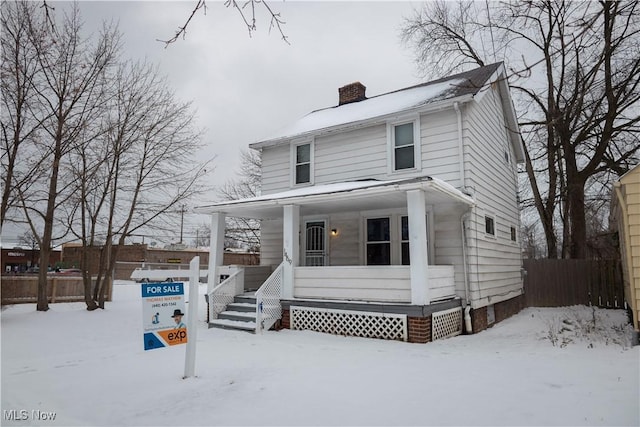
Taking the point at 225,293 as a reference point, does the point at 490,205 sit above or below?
above

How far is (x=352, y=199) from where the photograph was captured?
29.6 feet

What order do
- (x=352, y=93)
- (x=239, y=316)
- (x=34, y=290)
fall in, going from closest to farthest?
→ 1. (x=239, y=316)
2. (x=34, y=290)
3. (x=352, y=93)

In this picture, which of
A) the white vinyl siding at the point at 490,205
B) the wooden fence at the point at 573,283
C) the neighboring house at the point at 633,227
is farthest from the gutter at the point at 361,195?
the wooden fence at the point at 573,283

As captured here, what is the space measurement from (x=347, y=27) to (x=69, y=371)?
6.22 metres

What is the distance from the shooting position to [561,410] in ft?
12.8

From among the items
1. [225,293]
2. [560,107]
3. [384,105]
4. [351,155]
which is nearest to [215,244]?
[225,293]

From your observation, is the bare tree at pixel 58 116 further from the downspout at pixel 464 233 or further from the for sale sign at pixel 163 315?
the downspout at pixel 464 233

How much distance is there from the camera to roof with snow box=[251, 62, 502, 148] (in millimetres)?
10459

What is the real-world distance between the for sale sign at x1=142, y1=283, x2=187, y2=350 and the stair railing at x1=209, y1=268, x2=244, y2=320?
4.95 m

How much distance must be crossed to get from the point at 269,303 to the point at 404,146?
5416 millimetres

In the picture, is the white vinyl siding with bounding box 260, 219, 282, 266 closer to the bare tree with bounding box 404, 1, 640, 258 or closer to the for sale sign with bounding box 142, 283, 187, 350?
the for sale sign with bounding box 142, 283, 187, 350

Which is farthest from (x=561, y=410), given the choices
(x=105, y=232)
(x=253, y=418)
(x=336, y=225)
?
(x=105, y=232)

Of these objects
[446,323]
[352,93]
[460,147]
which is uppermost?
[352,93]

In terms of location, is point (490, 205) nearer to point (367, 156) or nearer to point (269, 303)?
point (367, 156)
